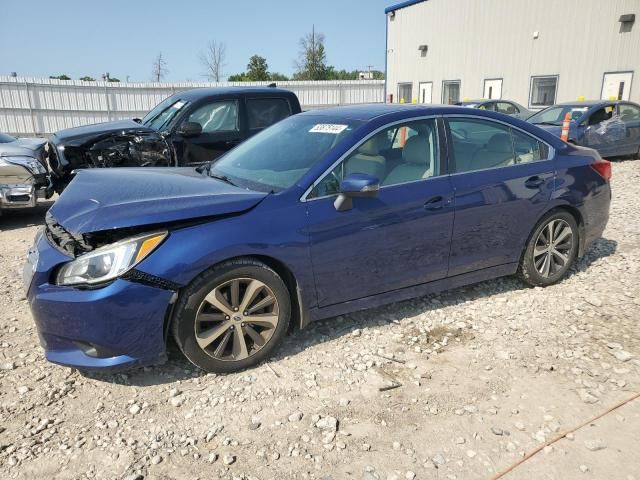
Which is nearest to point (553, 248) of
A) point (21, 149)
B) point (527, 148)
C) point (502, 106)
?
point (527, 148)

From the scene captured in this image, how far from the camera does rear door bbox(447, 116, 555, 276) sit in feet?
12.7

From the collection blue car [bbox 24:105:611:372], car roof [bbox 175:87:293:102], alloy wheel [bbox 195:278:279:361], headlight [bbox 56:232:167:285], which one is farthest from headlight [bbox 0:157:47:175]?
alloy wheel [bbox 195:278:279:361]

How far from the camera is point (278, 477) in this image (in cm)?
240

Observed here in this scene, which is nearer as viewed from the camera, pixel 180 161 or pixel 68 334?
pixel 68 334

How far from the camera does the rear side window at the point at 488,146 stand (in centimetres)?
393

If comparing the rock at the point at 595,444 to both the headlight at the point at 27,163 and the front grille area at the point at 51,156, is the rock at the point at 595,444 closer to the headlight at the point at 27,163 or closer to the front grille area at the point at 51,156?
the front grille area at the point at 51,156

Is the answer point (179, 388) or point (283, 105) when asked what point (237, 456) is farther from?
point (283, 105)

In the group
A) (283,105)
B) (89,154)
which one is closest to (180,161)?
(89,154)

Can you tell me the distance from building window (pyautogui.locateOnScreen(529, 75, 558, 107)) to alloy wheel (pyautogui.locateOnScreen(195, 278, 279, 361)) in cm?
1806

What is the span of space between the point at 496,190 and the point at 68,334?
316cm

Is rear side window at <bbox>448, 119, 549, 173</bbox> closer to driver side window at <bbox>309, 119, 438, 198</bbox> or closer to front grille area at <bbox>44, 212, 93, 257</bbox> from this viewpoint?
driver side window at <bbox>309, 119, 438, 198</bbox>

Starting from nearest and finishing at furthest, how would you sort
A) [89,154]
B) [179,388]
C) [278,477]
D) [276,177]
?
[278,477], [179,388], [276,177], [89,154]

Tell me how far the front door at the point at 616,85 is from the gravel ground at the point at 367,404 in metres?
14.4

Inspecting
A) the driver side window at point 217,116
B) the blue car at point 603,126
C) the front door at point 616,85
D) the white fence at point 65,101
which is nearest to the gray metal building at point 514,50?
the front door at point 616,85
